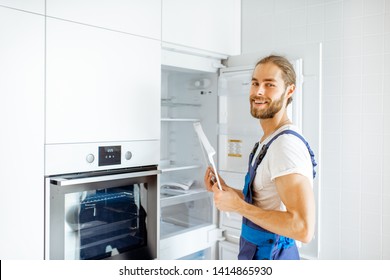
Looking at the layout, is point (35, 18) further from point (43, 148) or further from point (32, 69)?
point (43, 148)

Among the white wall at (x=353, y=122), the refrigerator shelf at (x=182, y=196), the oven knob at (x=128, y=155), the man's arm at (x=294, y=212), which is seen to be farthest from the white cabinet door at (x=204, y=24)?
the man's arm at (x=294, y=212)

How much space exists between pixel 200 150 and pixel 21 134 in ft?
3.63

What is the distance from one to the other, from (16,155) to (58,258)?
415 mm

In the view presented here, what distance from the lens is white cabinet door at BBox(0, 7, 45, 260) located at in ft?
4.06

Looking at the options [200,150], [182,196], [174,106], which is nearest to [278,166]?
[182,196]

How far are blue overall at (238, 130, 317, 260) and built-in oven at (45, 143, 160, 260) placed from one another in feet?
1.65

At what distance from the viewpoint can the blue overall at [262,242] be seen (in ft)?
4.17

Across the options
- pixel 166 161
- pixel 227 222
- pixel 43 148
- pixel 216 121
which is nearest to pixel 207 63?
pixel 216 121

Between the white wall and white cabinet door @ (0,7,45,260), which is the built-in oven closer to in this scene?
white cabinet door @ (0,7,45,260)

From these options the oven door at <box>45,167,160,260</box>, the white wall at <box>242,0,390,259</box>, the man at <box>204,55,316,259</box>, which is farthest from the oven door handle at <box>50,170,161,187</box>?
the white wall at <box>242,0,390,259</box>

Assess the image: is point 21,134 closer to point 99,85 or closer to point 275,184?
point 99,85

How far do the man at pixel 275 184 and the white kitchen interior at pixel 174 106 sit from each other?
34 cm

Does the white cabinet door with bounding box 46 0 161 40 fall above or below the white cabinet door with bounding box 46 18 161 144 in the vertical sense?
above

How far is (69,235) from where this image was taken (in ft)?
4.78
